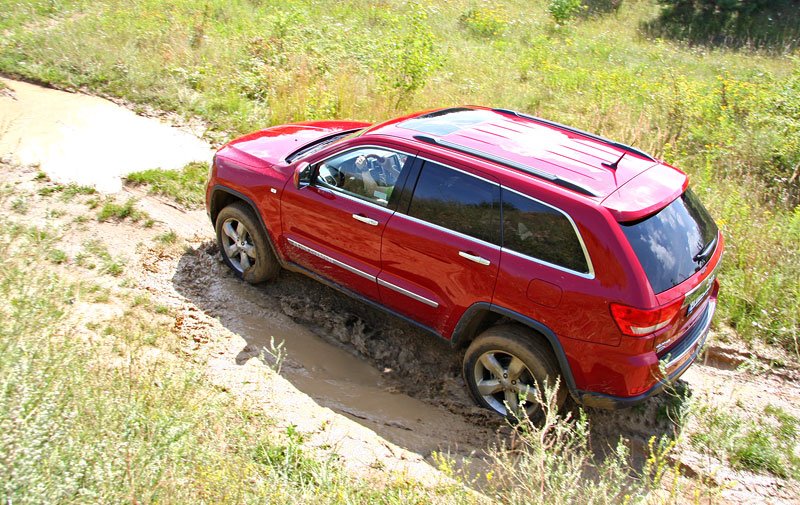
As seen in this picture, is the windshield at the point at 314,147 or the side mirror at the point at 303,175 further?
the windshield at the point at 314,147

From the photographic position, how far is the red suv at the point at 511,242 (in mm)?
3939

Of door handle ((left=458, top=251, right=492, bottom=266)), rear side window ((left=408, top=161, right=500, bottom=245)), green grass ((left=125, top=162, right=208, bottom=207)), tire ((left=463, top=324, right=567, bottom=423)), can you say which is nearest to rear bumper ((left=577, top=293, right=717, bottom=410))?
tire ((left=463, top=324, right=567, bottom=423))

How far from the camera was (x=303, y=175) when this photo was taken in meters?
5.23

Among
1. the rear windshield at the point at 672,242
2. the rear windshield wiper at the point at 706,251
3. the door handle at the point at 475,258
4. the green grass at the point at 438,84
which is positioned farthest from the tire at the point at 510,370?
the green grass at the point at 438,84

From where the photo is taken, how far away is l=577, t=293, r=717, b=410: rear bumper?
13.3 feet

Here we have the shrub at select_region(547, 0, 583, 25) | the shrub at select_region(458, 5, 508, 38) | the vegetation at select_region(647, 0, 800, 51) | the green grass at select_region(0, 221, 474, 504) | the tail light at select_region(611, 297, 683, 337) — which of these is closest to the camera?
the green grass at select_region(0, 221, 474, 504)

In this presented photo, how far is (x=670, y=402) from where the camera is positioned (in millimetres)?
4852

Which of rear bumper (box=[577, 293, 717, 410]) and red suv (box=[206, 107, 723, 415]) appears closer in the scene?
red suv (box=[206, 107, 723, 415])

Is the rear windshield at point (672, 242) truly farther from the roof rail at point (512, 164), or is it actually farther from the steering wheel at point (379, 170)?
the steering wheel at point (379, 170)

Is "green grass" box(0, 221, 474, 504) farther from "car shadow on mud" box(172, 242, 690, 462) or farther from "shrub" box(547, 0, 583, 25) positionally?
"shrub" box(547, 0, 583, 25)

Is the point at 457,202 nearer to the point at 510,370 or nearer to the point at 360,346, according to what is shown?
the point at 510,370

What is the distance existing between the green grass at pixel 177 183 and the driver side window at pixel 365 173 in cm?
240

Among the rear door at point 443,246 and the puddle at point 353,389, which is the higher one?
the rear door at point 443,246

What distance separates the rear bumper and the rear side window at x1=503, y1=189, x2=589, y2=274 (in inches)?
32.8
